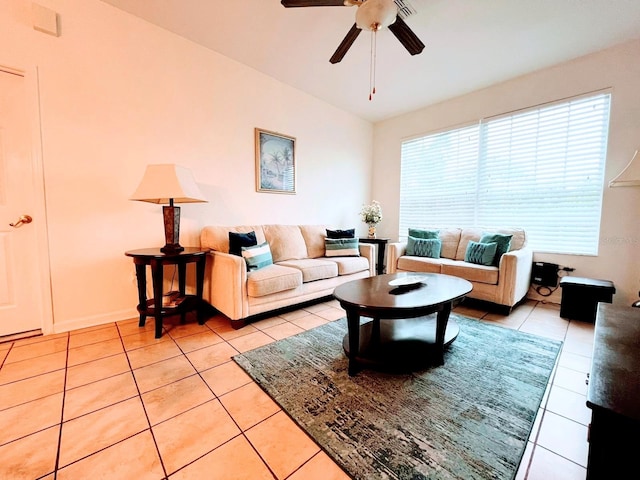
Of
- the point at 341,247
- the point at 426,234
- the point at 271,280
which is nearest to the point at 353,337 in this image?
the point at 271,280

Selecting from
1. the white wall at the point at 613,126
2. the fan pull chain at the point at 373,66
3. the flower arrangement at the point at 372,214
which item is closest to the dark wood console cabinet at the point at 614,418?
the fan pull chain at the point at 373,66

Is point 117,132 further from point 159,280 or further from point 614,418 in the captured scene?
point 614,418

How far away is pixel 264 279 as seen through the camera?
2416 millimetres

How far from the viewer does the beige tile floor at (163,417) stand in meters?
1.07

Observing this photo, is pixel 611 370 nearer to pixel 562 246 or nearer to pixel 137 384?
pixel 137 384

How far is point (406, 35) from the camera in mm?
2027

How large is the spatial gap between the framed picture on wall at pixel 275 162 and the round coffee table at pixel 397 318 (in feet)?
6.65

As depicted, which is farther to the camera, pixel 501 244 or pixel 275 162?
pixel 275 162

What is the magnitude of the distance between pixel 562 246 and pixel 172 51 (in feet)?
15.8

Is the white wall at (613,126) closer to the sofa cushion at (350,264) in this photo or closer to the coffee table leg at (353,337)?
A: the sofa cushion at (350,264)

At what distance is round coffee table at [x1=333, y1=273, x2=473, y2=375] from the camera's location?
1.60m

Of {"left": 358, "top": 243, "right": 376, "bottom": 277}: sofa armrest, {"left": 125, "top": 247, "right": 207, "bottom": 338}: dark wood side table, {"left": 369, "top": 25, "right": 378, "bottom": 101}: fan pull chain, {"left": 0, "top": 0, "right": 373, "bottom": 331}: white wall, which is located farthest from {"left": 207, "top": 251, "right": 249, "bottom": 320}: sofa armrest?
{"left": 369, "top": 25, "right": 378, "bottom": 101}: fan pull chain

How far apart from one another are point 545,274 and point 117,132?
4846 mm

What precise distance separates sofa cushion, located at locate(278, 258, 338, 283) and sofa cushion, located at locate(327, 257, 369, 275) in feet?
0.34
